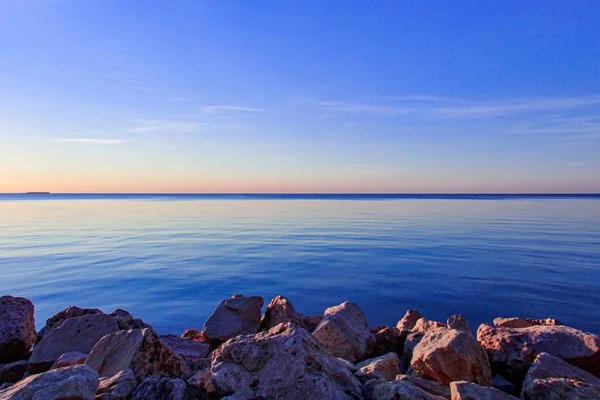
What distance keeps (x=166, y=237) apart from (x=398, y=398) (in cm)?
2254

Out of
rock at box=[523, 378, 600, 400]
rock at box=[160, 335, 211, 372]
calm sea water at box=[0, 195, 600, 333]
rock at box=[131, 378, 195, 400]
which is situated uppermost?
rock at box=[131, 378, 195, 400]

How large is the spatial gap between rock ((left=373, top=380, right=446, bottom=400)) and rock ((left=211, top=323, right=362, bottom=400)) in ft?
0.77

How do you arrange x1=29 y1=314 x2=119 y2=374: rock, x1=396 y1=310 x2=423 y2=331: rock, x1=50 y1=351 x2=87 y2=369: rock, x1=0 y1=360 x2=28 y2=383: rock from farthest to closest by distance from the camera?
1. x1=396 y1=310 x2=423 y2=331: rock
2. x1=0 y1=360 x2=28 y2=383: rock
3. x1=29 y1=314 x2=119 y2=374: rock
4. x1=50 y1=351 x2=87 y2=369: rock

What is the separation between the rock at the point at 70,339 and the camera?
610 cm

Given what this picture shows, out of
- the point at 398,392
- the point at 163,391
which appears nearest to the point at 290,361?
the point at 398,392

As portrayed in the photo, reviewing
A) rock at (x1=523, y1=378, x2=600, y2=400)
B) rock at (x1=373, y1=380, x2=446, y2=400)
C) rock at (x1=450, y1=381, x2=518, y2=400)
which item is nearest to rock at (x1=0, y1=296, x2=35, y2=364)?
rock at (x1=373, y1=380, x2=446, y2=400)

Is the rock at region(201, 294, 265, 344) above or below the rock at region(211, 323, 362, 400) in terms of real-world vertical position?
below

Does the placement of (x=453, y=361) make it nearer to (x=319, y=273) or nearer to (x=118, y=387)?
(x=118, y=387)

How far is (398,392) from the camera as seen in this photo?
403 centimetres

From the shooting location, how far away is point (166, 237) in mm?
24875

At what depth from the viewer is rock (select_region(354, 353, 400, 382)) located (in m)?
4.95

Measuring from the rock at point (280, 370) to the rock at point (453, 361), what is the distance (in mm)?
1159

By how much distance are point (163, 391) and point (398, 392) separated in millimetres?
2134

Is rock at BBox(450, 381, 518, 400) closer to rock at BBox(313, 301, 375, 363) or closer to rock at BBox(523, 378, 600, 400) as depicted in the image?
rock at BBox(523, 378, 600, 400)
